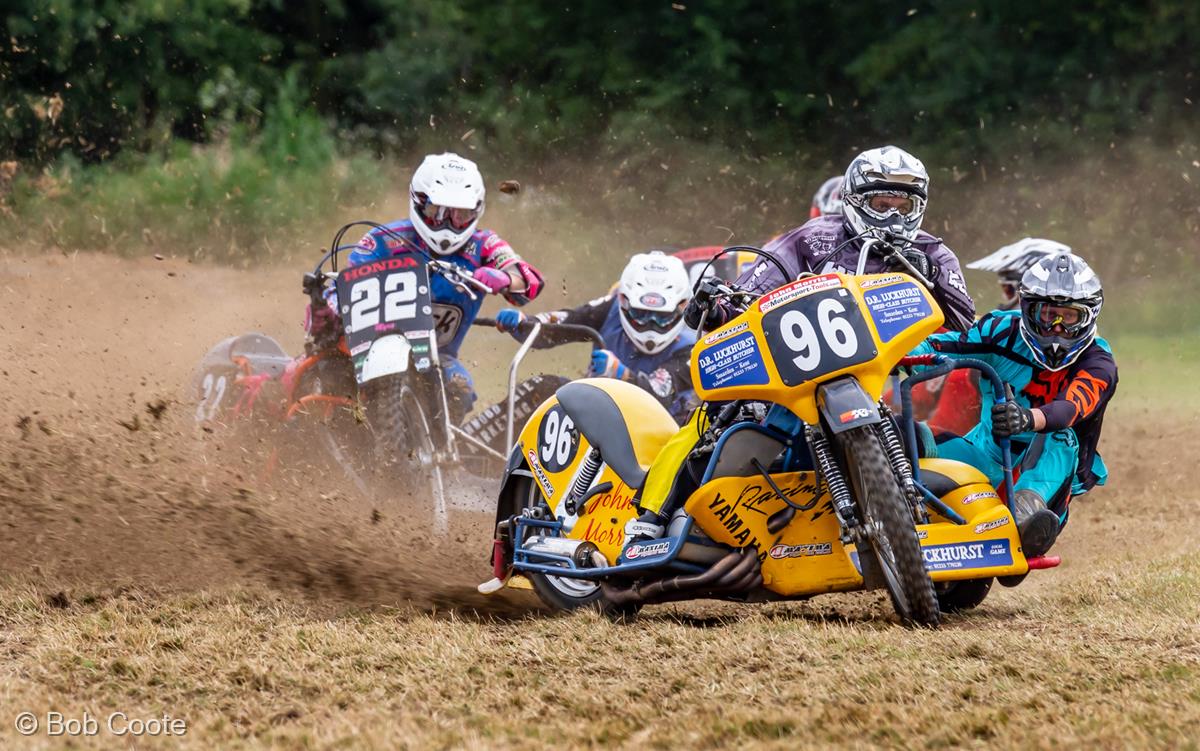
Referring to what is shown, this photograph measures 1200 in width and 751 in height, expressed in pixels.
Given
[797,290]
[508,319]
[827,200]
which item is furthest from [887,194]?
[827,200]

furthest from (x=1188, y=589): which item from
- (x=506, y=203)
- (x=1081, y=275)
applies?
(x=506, y=203)

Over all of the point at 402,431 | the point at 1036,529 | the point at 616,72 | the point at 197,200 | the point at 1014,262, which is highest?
the point at 616,72

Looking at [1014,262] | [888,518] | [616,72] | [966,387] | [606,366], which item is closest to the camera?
[888,518]

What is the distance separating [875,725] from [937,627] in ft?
5.09

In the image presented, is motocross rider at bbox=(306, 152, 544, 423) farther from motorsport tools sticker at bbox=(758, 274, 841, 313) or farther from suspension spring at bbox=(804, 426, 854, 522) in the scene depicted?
suspension spring at bbox=(804, 426, 854, 522)

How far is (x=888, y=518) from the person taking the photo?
6.15 meters

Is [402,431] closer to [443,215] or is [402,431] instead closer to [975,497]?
[443,215]

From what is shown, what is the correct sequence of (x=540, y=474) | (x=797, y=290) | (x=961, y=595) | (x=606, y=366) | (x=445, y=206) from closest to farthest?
1. (x=797, y=290)
2. (x=961, y=595)
3. (x=540, y=474)
4. (x=606, y=366)
5. (x=445, y=206)

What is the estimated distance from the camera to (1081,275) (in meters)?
7.29

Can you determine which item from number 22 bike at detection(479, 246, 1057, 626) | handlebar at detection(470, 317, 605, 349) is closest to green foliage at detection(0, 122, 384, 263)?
handlebar at detection(470, 317, 605, 349)

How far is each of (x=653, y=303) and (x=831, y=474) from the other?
17.1ft

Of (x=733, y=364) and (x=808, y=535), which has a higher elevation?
(x=733, y=364)

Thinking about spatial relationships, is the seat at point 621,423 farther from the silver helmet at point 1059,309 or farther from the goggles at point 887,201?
the silver helmet at point 1059,309

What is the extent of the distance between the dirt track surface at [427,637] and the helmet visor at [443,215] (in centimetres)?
205
